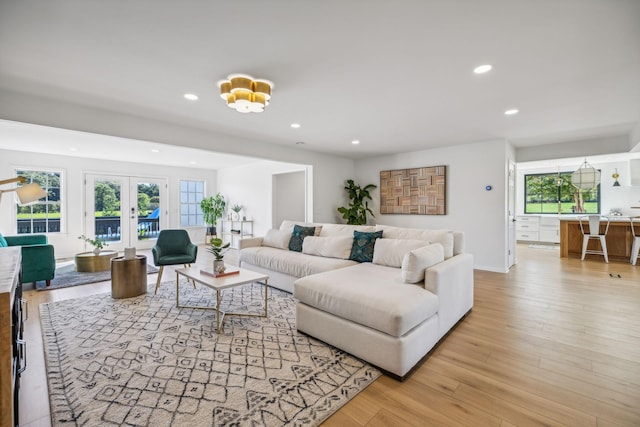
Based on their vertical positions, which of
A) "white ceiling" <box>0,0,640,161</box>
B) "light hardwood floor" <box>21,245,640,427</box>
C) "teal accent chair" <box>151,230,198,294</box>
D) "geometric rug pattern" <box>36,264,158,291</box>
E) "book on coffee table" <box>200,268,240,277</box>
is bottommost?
"light hardwood floor" <box>21,245,640,427</box>

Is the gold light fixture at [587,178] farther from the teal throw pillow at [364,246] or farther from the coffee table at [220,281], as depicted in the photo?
the coffee table at [220,281]

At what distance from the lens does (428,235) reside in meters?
3.19

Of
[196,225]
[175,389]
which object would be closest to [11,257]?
[175,389]

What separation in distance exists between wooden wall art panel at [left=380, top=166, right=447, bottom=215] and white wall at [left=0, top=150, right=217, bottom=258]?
6.12 meters

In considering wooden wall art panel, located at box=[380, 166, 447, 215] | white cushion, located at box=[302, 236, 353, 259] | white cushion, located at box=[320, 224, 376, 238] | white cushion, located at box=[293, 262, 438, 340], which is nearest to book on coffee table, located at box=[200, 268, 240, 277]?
white cushion, located at box=[293, 262, 438, 340]

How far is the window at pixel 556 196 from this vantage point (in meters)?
7.88

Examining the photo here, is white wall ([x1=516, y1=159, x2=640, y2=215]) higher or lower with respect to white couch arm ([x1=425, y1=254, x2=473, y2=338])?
higher

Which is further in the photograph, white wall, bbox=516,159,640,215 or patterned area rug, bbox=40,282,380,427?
white wall, bbox=516,159,640,215

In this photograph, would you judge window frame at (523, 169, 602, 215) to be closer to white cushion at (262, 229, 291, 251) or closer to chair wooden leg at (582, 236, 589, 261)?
chair wooden leg at (582, 236, 589, 261)

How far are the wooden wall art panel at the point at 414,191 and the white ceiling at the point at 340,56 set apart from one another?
1974 mm

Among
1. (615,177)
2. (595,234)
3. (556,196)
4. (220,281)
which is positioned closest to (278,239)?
(220,281)

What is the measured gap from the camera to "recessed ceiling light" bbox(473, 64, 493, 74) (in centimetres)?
238

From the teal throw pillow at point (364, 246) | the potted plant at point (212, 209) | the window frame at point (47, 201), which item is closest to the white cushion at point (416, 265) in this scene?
the teal throw pillow at point (364, 246)

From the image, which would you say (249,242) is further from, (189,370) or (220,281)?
(189,370)
